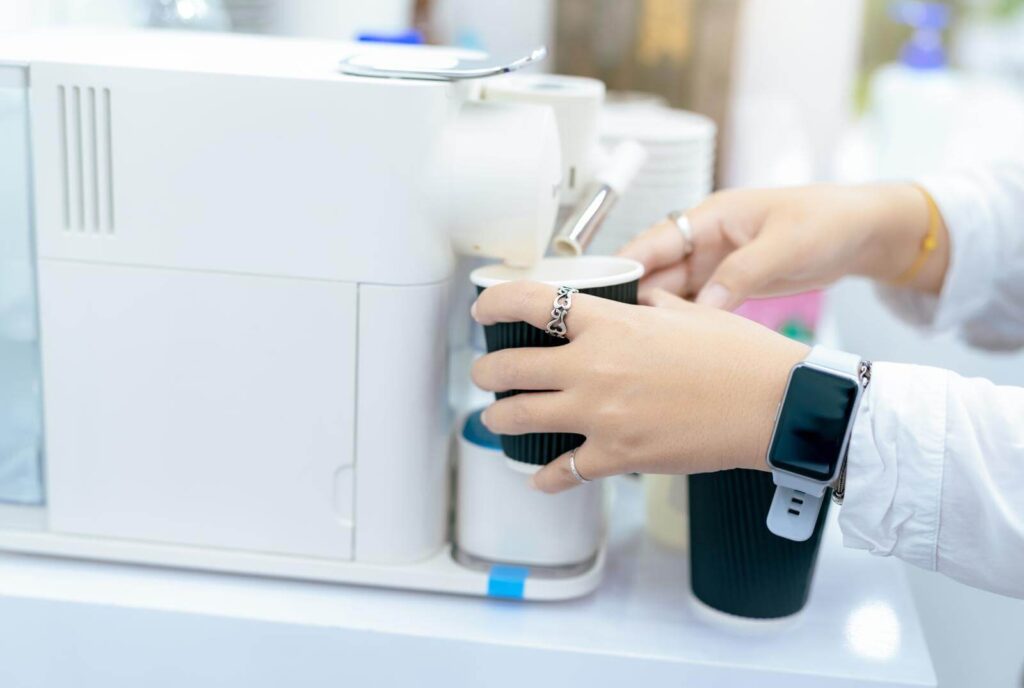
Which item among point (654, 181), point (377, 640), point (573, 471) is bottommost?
point (377, 640)

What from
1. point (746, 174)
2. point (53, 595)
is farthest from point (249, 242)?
point (746, 174)

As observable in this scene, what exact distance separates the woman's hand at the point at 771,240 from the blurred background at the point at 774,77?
10 cm

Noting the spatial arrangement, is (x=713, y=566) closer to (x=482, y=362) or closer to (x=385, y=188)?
(x=482, y=362)

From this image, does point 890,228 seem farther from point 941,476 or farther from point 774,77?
point 774,77

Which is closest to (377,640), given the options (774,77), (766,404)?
(766,404)

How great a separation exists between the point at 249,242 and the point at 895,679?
0.41 m

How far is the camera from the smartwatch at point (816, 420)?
52cm

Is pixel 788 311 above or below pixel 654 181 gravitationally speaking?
below

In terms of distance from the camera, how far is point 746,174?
1267 mm

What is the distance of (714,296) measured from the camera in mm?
679

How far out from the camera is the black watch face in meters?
0.52

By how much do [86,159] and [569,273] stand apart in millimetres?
268

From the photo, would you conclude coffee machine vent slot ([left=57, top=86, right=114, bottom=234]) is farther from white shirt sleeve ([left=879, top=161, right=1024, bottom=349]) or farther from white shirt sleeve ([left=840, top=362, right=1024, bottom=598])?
white shirt sleeve ([left=879, top=161, right=1024, bottom=349])

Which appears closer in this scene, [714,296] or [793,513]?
[793,513]
